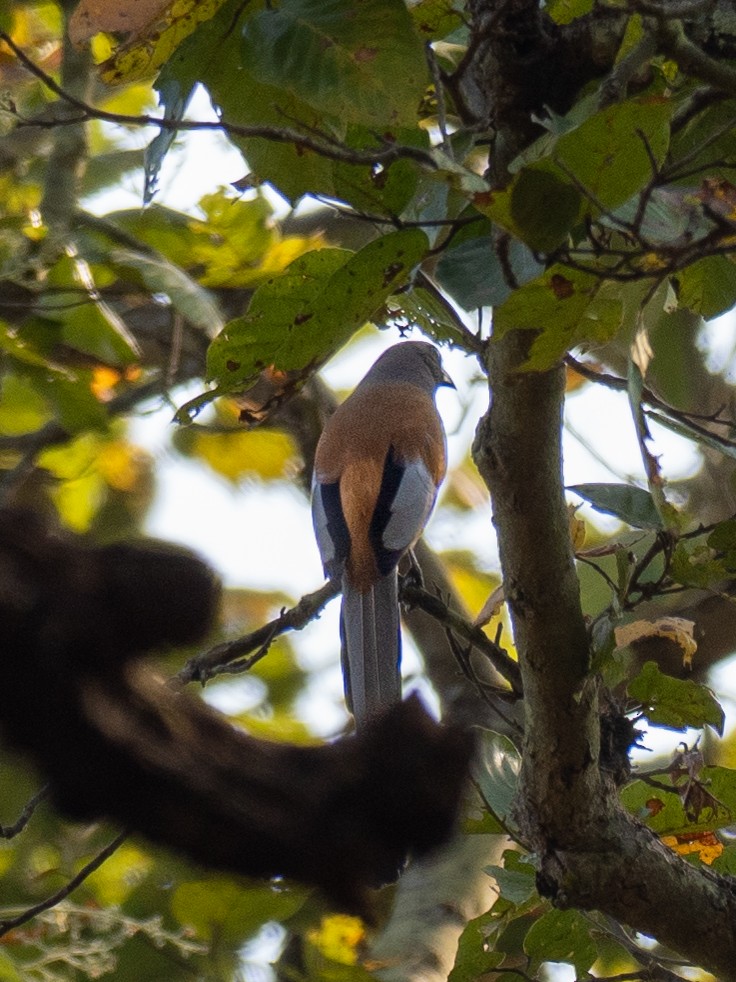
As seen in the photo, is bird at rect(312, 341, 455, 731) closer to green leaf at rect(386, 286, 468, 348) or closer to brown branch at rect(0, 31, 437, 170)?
green leaf at rect(386, 286, 468, 348)

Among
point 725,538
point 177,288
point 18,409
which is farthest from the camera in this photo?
point 18,409

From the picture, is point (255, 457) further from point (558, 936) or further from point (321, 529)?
point (558, 936)

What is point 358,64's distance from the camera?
1.56 m

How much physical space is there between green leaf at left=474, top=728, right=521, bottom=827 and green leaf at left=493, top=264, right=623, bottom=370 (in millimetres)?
942

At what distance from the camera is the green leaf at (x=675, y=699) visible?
216 cm

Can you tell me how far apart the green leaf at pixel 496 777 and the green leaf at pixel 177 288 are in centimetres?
154

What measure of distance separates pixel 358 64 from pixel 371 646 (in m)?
2.20

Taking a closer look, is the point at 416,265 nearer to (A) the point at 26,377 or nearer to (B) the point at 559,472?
(B) the point at 559,472

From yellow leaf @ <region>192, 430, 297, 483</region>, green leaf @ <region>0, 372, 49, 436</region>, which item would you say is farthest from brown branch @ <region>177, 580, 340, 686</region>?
yellow leaf @ <region>192, 430, 297, 483</region>

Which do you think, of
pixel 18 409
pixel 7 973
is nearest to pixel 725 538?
pixel 7 973

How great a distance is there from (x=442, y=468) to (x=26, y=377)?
1.38 metres

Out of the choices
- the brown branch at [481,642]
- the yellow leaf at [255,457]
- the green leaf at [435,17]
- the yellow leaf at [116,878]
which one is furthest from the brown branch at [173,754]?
the yellow leaf at [255,457]

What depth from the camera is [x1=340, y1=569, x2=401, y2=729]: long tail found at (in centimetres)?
345

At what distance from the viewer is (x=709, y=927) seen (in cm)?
223
